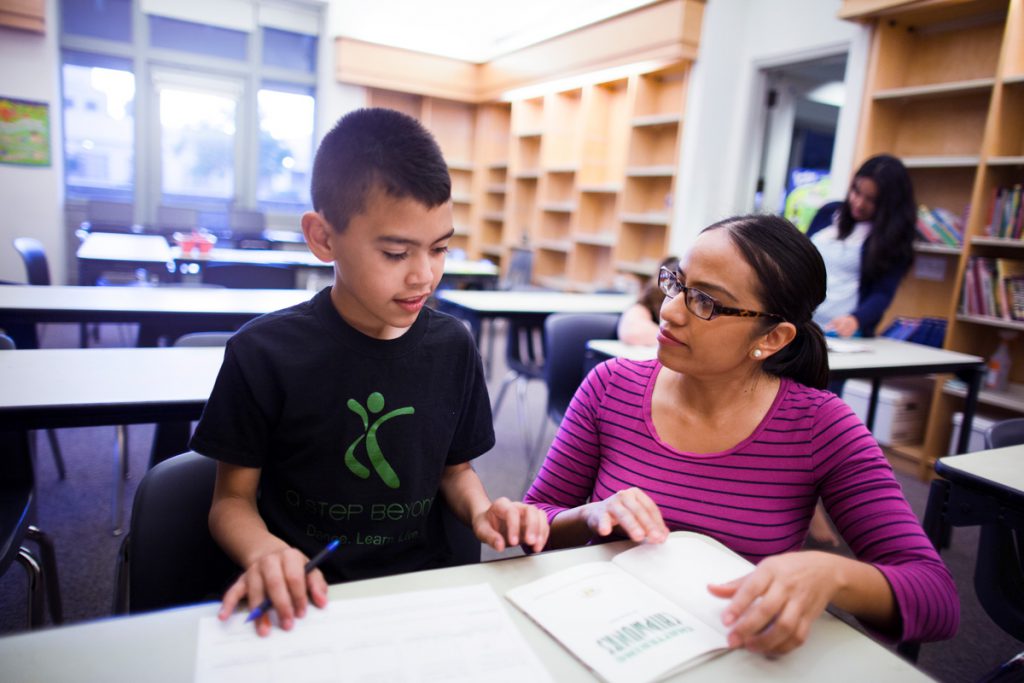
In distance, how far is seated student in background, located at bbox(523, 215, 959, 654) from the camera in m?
0.92

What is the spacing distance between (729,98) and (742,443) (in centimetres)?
452

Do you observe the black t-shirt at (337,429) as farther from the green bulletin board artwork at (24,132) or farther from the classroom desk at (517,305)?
the green bulletin board artwork at (24,132)

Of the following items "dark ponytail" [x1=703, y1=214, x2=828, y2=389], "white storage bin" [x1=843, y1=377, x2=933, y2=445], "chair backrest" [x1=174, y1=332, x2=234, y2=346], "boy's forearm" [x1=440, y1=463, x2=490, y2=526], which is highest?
"dark ponytail" [x1=703, y1=214, x2=828, y2=389]

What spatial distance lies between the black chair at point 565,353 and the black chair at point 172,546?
5.94 ft

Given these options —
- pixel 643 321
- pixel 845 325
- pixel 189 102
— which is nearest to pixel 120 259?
pixel 643 321

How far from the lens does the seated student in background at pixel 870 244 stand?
2.82 metres

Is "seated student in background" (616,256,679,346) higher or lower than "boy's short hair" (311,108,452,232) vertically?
lower

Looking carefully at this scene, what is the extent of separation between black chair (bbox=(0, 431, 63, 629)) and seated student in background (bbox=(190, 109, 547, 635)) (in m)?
0.66

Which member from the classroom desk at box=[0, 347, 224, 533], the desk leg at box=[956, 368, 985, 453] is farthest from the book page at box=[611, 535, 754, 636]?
the desk leg at box=[956, 368, 985, 453]

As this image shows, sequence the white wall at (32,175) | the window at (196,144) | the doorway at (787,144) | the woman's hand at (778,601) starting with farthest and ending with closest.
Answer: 1. the window at (196,144)
2. the white wall at (32,175)
3. the doorway at (787,144)
4. the woman's hand at (778,601)

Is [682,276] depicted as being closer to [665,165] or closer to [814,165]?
[665,165]

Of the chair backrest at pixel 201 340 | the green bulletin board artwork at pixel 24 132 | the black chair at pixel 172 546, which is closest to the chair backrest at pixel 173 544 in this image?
the black chair at pixel 172 546

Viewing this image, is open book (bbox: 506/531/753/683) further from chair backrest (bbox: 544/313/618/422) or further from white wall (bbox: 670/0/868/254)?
white wall (bbox: 670/0/868/254)

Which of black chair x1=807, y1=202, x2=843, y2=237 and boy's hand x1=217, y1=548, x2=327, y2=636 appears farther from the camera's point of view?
black chair x1=807, y1=202, x2=843, y2=237
